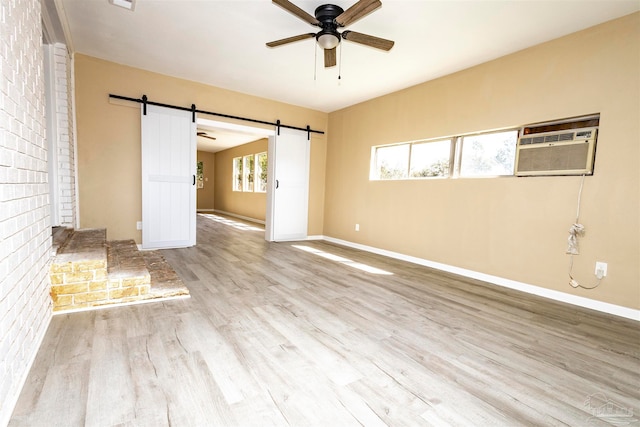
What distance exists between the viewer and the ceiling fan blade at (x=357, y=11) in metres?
2.13

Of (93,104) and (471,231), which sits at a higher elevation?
(93,104)

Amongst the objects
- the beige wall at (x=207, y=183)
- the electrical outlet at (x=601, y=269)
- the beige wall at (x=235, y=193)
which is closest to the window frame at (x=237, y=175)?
the beige wall at (x=235, y=193)

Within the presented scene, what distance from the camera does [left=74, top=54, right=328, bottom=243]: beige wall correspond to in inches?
150

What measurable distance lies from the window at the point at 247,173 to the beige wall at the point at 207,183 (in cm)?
300

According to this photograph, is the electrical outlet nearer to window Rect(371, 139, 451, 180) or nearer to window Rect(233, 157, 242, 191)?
window Rect(371, 139, 451, 180)

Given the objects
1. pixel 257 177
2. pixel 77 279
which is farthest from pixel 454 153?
pixel 257 177

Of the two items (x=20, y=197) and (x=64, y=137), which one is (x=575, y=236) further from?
(x=64, y=137)

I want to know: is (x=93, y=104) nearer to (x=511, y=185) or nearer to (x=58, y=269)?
(x=58, y=269)

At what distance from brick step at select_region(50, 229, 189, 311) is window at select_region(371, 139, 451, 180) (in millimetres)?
3434

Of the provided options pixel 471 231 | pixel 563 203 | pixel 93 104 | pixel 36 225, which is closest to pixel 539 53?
pixel 563 203

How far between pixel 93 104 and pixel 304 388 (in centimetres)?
442

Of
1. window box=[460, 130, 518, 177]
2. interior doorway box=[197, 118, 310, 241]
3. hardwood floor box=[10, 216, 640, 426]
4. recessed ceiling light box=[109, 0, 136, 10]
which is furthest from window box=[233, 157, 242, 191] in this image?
window box=[460, 130, 518, 177]

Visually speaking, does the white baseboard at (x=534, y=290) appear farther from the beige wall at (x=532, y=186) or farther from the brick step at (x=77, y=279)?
the brick step at (x=77, y=279)

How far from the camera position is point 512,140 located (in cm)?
331
